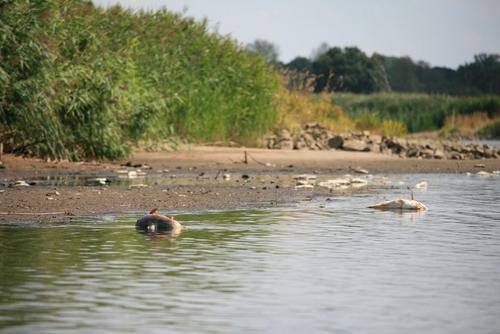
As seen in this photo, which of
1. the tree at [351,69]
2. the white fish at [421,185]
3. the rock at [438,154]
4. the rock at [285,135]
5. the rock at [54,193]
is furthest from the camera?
the tree at [351,69]

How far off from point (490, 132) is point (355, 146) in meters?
24.0

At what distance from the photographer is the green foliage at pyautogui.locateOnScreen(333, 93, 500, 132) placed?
55.2 meters

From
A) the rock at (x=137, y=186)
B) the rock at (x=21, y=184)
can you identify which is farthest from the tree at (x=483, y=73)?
the rock at (x=21, y=184)

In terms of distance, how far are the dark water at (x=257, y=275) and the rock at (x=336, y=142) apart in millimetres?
16342

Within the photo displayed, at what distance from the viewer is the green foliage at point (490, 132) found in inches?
2110

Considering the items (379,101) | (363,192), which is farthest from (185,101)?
(379,101)

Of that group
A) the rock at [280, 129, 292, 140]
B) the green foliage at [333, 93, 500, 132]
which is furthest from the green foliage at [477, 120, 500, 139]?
the rock at [280, 129, 292, 140]

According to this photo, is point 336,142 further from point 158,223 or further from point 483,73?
point 483,73

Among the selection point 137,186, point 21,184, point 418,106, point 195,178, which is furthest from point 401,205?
point 418,106

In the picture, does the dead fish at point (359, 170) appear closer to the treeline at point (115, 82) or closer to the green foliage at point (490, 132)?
the treeline at point (115, 82)

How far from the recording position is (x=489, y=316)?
8.23m

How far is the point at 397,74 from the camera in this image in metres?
87.7

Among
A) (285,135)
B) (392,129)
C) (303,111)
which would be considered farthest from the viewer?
(392,129)

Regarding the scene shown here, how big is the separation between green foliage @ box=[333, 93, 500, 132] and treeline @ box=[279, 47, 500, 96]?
8447 mm
